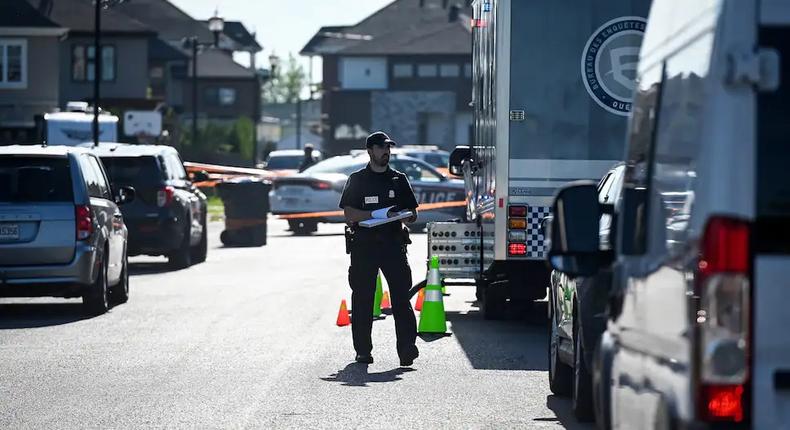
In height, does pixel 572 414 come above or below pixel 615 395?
below

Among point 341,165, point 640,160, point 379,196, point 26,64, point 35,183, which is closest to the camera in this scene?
point 640,160

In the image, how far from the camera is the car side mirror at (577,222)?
6.18 meters

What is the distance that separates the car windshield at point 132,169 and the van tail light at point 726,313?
2083 cm

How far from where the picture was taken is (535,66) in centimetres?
1520

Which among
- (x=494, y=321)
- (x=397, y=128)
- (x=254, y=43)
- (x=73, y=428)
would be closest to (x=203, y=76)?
(x=397, y=128)

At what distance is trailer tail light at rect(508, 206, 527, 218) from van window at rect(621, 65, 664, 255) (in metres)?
8.97

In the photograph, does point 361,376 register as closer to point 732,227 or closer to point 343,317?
point 343,317

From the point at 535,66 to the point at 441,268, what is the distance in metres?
2.32

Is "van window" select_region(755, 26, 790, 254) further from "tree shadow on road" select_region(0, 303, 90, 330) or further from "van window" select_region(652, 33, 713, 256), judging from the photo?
"tree shadow on road" select_region(0, 303, 90, 330)

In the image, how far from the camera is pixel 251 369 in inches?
507

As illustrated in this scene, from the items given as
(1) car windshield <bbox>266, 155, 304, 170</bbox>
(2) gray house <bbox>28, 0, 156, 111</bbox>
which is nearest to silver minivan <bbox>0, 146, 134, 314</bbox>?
(1) car windshield <bbox>266, 155, 304, 170</bbox>

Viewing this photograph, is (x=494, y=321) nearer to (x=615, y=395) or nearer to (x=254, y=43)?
(x=615, y=395)

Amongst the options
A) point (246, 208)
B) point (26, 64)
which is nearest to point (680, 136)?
point (246, 208)

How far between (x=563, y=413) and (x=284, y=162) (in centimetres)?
4515
